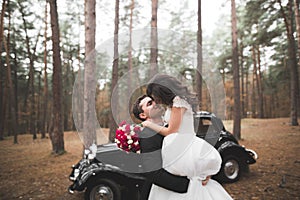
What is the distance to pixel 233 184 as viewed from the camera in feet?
11.8

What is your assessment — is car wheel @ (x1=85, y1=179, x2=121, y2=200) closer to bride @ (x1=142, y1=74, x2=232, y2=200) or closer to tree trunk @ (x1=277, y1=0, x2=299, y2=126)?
bride @ (x1=142, y1=74, x2=232, y2=200)

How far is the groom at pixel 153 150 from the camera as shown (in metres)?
1.13

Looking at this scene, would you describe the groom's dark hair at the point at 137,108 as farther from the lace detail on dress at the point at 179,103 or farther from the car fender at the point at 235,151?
the car fender at the point at 235,151

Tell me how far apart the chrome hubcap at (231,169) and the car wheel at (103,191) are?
5.90ft

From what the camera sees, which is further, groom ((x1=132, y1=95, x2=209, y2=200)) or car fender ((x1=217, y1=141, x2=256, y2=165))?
car fender ((x1=217, y1=141, x2=256, y2=165))

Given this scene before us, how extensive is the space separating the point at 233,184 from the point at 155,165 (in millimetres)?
2915

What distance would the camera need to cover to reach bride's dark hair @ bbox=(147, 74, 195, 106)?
1.17 metres

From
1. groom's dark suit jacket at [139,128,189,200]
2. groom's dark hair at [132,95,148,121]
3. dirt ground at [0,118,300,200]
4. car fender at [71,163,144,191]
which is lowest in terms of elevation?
dirt ground at [0,118,300,200]

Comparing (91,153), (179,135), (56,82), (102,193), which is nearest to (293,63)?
(91,153)

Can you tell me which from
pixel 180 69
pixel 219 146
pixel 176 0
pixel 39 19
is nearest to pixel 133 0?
pixel 176 0

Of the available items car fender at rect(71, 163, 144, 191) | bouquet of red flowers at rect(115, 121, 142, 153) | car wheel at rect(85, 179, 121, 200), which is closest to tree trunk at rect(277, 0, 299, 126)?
car fender at rect(71, 163, 144, 191)

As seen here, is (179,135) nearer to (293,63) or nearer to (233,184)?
(233,184)

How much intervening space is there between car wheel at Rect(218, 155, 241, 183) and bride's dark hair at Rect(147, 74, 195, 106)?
108 inches

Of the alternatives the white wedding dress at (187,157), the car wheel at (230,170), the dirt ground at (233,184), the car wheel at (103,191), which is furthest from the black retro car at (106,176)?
the white wedding dress at (187,157)
